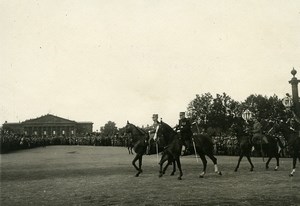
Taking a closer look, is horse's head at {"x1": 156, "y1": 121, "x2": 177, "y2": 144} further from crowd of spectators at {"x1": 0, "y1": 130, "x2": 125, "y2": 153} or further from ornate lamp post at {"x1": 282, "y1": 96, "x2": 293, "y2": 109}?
crowd of spectators at {"x1": 0, "y1": 130, "x2": 125, "y2": 153}

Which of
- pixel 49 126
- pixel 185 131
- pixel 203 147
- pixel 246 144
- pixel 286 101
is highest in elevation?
pixel 49 126

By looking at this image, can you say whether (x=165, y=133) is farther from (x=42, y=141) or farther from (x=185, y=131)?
(x=42, y=141)

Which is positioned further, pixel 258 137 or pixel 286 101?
pixel 286 101

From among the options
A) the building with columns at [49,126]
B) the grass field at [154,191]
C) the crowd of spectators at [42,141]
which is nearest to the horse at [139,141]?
the grass field at [154,191]

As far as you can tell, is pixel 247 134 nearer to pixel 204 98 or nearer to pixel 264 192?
pixel 264 192

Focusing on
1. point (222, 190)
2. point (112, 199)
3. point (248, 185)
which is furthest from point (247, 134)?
point (112, 199)

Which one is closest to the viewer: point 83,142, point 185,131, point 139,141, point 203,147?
point 185,131

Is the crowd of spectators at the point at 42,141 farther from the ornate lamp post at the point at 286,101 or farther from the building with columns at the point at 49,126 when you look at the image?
the building with columns at the point at 49,126

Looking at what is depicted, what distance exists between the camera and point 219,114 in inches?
3686

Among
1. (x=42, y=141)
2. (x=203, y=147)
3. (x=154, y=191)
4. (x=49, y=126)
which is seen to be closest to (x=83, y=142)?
(x=42, y=141)

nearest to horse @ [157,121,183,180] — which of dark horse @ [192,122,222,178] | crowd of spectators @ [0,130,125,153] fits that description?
dark horse @ [192,122,222,178]

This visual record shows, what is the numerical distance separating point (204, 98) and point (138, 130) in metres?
84.8

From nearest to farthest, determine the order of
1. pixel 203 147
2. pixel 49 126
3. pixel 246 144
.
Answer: pixel 203 147
pixel 246 144
pixel 49 126

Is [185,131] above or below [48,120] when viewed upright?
below
